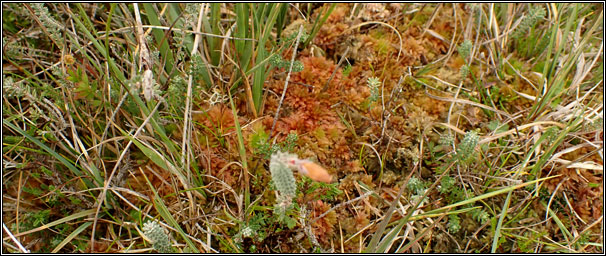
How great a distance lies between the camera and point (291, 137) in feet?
7.34

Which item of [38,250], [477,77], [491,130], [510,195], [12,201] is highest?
[477,77]

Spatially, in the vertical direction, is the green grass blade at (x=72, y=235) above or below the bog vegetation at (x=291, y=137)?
below

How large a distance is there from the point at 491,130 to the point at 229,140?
5.98 feet

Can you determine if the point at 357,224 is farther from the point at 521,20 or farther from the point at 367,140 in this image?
the point at 521,20

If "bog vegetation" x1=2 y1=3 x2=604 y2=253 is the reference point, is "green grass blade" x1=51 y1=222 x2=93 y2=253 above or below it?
below

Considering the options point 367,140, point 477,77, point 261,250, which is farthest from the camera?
point 477,77

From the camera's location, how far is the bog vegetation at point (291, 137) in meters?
2.15

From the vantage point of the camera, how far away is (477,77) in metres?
2.75

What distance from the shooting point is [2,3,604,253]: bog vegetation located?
7.06 feet

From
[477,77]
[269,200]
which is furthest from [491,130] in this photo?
[269,200]

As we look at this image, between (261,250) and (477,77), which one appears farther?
(477,77)

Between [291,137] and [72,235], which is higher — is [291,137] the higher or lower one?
the higher one

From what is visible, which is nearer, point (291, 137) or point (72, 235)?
point (72, 235)

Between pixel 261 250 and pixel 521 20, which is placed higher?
pixel 521 20
